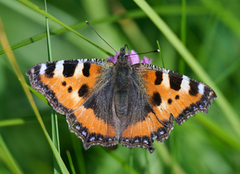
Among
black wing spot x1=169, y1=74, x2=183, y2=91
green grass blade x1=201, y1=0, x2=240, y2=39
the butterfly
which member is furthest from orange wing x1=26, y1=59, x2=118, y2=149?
green grass blade x1=201, y1=0, x2=240, y2=39

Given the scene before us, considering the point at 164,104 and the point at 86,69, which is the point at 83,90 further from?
the point at 164,104

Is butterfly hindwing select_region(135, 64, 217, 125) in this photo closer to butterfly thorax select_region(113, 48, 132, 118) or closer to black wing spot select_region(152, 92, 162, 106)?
black wing spot select_region(152, 92, 162, 106)

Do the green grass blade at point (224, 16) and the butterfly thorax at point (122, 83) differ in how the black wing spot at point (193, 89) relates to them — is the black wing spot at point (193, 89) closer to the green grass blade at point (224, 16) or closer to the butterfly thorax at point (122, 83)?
the butterfly thorax at point (122, 83)

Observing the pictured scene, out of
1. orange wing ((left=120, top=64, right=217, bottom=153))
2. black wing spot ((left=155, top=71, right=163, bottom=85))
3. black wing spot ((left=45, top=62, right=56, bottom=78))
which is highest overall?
black wing spot ((left=45, top=62, right=56, bottom=78))

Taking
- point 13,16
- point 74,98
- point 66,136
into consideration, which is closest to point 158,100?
point 74,98

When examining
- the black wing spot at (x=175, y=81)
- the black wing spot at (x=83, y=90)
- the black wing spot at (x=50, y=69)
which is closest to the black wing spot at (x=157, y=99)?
the black wing spot at (x=175, y=81)

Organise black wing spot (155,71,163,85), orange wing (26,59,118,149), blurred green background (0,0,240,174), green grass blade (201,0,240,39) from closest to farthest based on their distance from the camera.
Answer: orange wing (26,59,118,149) → black wing spot (155,71,163,85) → blurred green background (0,0,240,174) → green grass blade (201,0,240,39)

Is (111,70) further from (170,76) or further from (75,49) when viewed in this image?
(75,49)
